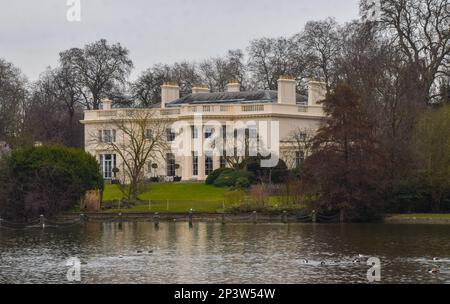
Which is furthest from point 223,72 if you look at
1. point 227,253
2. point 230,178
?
point 227,253

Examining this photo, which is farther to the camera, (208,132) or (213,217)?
(208,132)

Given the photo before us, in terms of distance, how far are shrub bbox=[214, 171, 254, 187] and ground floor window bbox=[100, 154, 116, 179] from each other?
16.0 metres


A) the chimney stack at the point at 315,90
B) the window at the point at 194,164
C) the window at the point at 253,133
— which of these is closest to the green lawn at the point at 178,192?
the window at the point at 194,164

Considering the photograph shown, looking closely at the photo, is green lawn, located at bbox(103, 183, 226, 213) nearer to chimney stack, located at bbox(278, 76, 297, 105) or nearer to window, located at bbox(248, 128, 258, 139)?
window, located at bbox(248, 128, 258, 139)

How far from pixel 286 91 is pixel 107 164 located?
16406mm

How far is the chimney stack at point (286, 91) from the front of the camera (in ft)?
292

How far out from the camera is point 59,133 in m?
103

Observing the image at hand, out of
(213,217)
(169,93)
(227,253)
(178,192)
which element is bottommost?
(227,253)

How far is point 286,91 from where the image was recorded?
8938 centimetres

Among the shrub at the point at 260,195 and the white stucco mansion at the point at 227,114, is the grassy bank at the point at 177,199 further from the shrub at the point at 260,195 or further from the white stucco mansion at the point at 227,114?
the white stucco mansion at the point at 227,114

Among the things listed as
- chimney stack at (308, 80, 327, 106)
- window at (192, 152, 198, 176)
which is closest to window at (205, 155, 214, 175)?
window at (192, 152, 198, 176)

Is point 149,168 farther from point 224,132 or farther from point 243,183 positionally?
point 243,183

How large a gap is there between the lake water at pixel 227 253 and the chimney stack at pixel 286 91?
92.6ft
